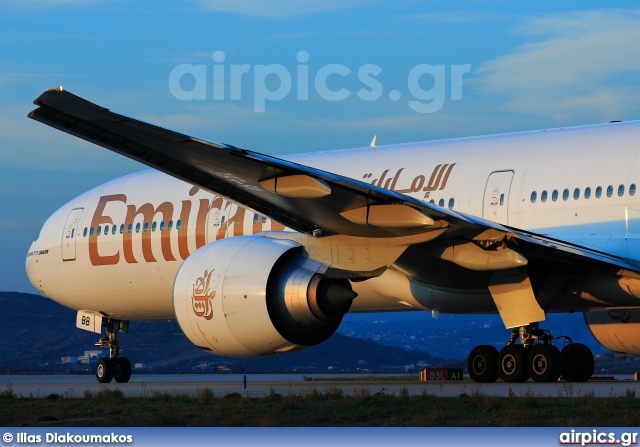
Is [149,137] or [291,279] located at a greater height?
[149,137]

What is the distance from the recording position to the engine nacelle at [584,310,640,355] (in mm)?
21406

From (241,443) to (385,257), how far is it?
708cm

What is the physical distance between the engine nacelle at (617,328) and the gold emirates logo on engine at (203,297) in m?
8.15

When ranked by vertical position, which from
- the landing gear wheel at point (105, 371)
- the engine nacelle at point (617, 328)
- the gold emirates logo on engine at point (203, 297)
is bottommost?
the landing gear wheel at point (105, 371)

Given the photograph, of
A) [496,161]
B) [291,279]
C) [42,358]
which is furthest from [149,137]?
[42,358]

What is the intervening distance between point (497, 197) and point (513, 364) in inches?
106

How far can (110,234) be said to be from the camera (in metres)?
24.7

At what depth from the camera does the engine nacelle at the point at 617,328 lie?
21406 mm

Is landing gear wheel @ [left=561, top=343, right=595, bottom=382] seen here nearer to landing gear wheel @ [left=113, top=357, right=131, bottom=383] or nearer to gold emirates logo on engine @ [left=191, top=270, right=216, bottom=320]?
gold emirates logo on engine @ [left=191, top=270, right=216, bottom=320]

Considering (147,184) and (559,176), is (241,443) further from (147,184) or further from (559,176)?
(147,184)

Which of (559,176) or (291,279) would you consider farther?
(559,176)

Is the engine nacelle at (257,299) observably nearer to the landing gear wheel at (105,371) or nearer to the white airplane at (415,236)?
the white airplane at (415,236)

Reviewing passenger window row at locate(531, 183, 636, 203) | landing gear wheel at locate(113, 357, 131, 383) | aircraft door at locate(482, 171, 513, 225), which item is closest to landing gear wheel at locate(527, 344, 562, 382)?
aircraft door at locate(482, 171, 513, 225)

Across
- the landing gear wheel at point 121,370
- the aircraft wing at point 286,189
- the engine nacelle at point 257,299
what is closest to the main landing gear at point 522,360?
the aircraft wing at point 286,189
